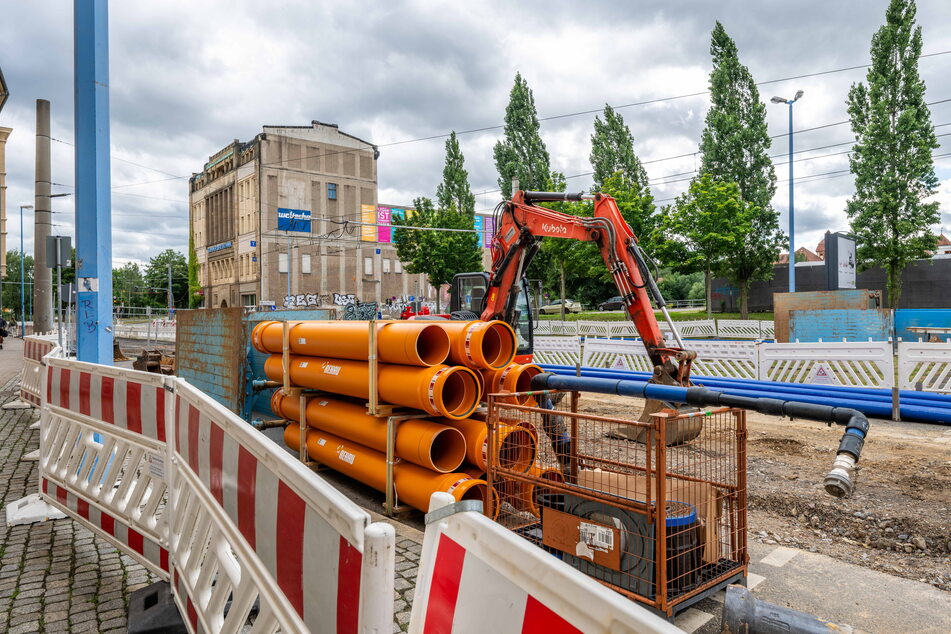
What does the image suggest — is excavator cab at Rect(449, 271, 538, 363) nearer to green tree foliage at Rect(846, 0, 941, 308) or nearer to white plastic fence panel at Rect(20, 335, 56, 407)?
white plastic fence panel at Rect(20, 335, 56, 407)

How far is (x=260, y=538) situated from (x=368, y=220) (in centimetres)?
5553

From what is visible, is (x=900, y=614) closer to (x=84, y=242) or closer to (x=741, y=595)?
(x=741, y=595)

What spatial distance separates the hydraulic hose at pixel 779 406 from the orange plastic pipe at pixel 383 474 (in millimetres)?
1163

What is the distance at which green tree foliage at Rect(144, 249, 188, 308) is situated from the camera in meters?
86.4

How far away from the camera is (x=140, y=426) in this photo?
3.85 meters

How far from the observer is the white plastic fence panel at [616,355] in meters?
15.2

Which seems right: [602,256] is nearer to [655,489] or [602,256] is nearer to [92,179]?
[655,489]

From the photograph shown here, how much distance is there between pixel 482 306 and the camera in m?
10.2

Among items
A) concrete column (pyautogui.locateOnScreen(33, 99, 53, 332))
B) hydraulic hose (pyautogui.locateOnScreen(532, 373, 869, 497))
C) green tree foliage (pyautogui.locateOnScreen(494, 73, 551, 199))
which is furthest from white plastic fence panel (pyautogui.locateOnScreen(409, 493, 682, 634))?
green tree foliage (pyautogui.locateOnScreen(494, 73, 551, 199))

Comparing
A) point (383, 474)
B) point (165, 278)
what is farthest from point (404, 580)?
point (165, 278)

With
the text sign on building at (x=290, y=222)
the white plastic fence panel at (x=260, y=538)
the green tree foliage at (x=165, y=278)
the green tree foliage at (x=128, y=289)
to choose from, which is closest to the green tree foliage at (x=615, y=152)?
the text sign on building at (x=290, y=222)

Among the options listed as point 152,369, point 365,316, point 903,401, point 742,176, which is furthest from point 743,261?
point 152,369

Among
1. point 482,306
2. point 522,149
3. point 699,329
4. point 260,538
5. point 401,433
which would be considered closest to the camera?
point 260,538

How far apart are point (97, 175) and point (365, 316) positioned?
23821 mm
